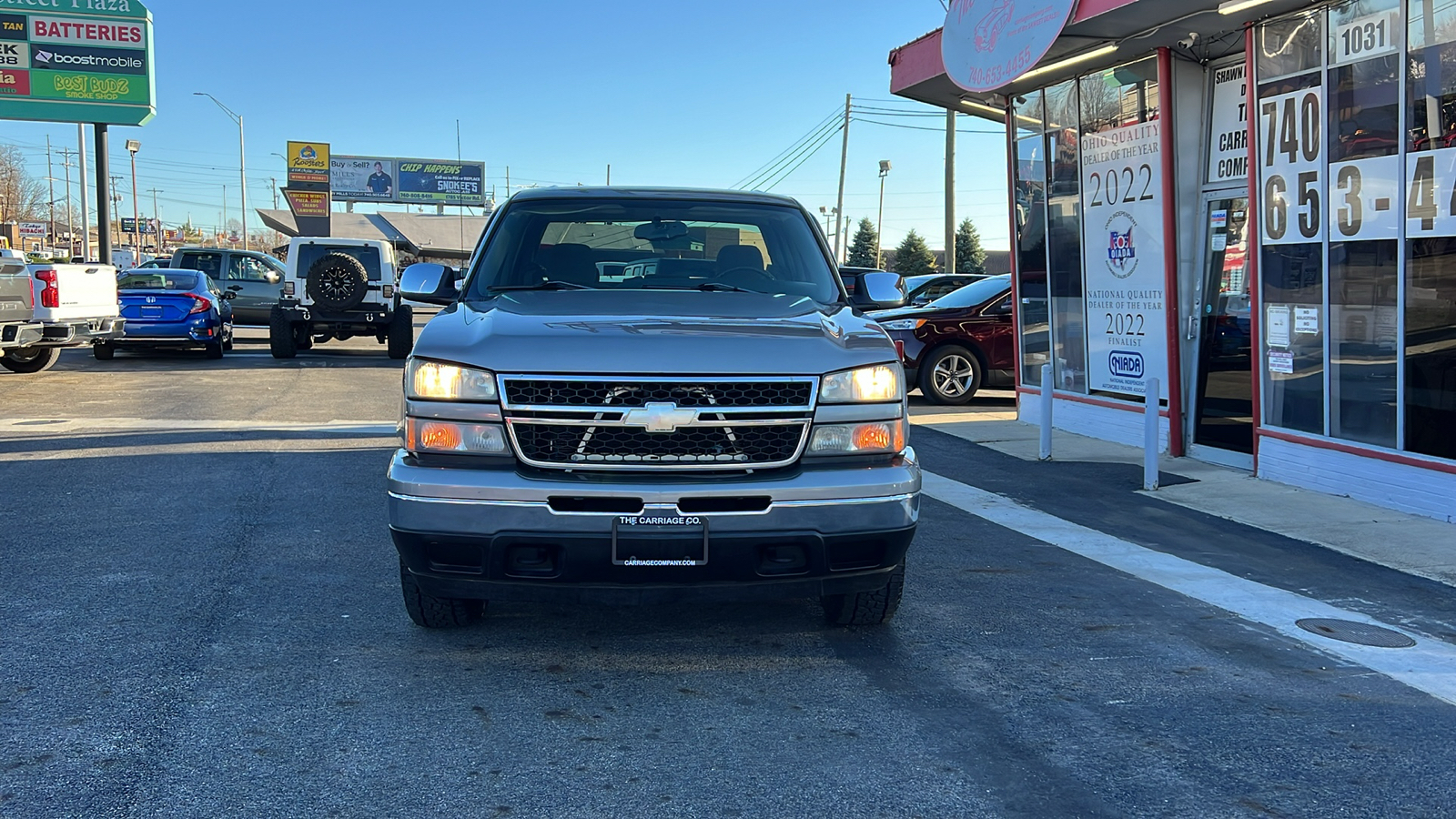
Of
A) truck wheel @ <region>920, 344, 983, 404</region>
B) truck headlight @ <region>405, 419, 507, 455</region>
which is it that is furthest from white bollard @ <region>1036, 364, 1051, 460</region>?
truck headlight @ <region>405, 419, 507, 455</region>

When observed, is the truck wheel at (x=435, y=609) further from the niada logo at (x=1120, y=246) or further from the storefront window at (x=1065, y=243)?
the storefront window at (x=1065, y=243)

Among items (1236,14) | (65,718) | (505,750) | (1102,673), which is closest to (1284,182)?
(1236,14)

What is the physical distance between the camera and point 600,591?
13.2 ft

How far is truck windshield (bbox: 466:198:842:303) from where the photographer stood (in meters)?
5.34

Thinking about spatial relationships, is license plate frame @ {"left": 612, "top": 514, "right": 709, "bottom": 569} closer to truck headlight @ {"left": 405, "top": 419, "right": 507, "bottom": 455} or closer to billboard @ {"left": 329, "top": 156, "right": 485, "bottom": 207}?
truck headlight @ {"left": 405, "top": 419, "right": 507, "bottom": 455}

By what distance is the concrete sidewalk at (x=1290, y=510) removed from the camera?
6682mm

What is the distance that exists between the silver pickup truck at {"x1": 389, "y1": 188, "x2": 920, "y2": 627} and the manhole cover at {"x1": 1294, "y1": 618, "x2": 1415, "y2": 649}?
2.14 m

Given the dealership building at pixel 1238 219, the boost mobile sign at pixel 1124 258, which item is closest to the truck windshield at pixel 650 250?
the dealership building at pixel 1238 219

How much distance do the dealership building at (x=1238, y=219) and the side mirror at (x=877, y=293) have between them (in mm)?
4075

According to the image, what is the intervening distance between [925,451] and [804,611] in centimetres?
564

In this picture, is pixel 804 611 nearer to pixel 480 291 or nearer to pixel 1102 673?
pixel 1102 673

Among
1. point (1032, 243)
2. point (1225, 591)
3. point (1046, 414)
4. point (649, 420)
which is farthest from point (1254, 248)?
point (649, 420)

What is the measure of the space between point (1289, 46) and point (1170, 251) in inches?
80.7

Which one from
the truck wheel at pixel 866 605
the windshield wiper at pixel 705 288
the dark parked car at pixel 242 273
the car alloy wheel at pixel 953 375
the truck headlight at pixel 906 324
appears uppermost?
the dark parked car at pixel 242 273
